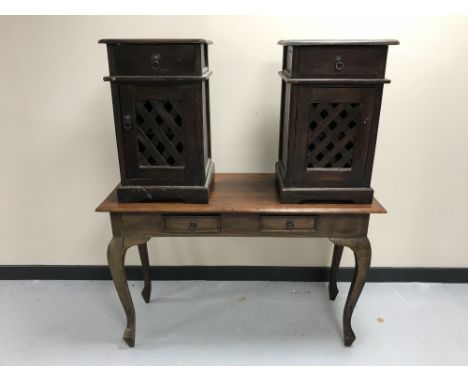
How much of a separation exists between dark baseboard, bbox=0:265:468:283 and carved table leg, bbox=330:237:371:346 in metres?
0.48

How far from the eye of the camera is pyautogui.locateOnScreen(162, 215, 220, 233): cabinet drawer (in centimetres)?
138

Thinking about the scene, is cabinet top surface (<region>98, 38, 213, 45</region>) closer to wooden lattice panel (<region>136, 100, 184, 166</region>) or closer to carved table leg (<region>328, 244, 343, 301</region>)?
wooden lattice panel (<region>136, 100, 184, 166</region>)

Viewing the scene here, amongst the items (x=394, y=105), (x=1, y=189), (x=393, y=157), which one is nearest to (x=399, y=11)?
(x=394, y=105)

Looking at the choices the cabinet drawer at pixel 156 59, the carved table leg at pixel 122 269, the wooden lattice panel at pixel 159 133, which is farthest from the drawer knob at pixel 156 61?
the carved table leg at pixel 122 269

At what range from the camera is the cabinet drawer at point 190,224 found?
1.38 meters

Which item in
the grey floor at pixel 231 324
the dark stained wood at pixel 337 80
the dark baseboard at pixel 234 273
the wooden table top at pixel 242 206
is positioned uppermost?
the dark stained wood at pixel 337 80

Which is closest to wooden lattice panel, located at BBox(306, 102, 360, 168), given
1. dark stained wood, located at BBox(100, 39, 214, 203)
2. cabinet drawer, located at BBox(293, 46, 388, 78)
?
cabinet drawer, located at BBox(293, 46, 388, 78)

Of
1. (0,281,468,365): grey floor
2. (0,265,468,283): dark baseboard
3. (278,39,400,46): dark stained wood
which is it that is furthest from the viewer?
(0,265,468,283): dark baseboard

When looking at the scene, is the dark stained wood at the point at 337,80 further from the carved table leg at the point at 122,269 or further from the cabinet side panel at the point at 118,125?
the carved table leg at the point at 122,269

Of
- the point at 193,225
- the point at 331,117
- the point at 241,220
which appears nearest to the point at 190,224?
the point at 193,225

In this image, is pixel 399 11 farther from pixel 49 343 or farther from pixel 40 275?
pixel 40 275

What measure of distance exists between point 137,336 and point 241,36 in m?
1.55

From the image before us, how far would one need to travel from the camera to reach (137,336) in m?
1.67

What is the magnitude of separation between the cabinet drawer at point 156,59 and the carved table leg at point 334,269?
3.87 feet
